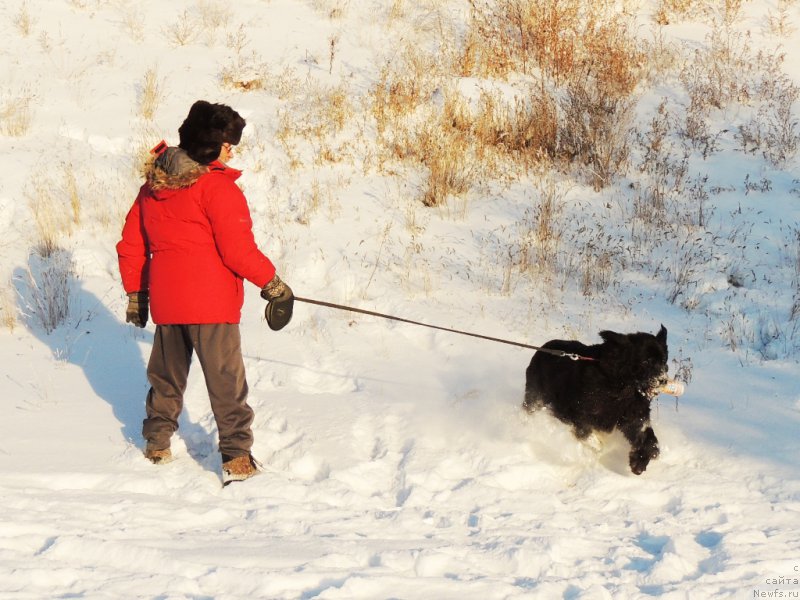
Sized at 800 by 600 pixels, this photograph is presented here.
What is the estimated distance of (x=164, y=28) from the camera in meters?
11.2

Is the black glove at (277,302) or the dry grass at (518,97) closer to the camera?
the black glove at (277,302)

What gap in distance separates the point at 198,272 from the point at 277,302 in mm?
418

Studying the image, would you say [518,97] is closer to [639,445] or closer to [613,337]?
[613,337]

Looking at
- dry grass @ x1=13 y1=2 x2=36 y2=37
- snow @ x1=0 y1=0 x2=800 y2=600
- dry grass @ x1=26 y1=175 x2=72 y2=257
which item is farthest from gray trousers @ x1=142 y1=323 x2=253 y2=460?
dry grass @ x1=13 y1=2 x2=36 y2=37

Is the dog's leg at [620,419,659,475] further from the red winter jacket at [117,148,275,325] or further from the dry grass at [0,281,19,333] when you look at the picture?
the dry grass at [0,281,19,333]

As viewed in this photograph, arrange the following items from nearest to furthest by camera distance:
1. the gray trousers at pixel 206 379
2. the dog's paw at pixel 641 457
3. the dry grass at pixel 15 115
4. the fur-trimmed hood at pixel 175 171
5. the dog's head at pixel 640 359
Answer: the fur-trimmed hood at pixel 175 171 < the gray trousers at pixel 206 379 < the dog's head at pixel 640 359 < the dog's paw at pixel 641 457 < the dry grass at pixel 15 115

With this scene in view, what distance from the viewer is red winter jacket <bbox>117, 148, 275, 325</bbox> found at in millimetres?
3623

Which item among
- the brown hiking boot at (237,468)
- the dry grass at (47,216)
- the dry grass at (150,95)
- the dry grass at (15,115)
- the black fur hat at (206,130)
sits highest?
the black fur hat at (206,130)

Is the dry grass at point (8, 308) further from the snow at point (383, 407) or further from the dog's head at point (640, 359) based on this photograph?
the dog's head at point (640, 359)

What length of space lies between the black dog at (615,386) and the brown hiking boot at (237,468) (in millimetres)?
1738

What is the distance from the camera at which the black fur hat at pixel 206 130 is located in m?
3.59

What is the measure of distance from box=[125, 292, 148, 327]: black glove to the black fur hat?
0.89 metres

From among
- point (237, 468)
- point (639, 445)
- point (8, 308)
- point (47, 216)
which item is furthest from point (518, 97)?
point (237, 468)

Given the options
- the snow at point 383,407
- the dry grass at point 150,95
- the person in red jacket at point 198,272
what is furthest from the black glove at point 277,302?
the dry grass at point 150,95
